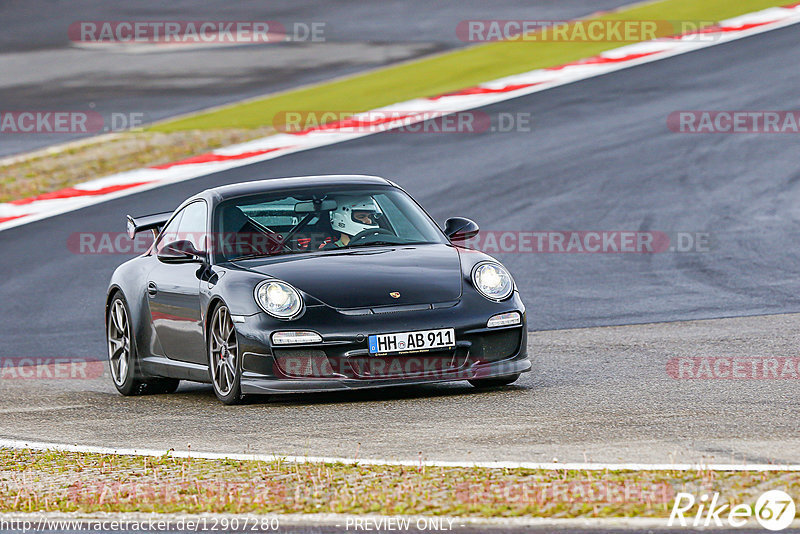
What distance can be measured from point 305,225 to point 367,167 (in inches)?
354

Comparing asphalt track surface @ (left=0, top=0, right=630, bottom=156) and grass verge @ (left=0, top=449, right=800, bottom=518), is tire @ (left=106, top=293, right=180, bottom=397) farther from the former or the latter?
asphalt track surface @ (left=0, top=0, right=630, bottom=156)

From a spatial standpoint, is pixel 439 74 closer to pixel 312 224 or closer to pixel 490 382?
pixel 312 224

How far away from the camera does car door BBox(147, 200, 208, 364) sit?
962cm

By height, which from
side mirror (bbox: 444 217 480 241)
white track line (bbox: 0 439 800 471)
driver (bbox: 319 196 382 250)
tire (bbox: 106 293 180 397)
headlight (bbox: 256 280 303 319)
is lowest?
tire (bbox: 106 293 180 397)

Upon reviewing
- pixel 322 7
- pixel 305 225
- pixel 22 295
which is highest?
pixel 322 7

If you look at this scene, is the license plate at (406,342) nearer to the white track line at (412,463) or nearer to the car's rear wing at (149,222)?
the white track line at (412,463)

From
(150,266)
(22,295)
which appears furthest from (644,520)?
(22,295)

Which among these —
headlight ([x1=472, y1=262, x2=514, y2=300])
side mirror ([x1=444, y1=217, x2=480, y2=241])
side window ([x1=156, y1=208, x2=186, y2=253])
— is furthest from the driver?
side window ([x1=156, y1=208, x2=186, y2=253])

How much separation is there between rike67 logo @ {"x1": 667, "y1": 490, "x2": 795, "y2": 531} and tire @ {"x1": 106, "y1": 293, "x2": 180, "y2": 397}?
232 inches

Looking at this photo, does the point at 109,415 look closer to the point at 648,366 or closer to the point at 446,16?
the point at 648,366

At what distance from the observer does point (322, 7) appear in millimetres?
31969

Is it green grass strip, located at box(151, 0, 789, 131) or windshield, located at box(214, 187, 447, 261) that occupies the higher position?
green grass strip, located at box(151, 0, 789, 131)

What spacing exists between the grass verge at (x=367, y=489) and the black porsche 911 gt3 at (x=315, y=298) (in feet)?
6.51

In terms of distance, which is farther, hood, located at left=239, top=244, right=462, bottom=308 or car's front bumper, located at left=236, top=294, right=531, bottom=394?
hood, located at left=239, top=244, right=462, bottom=308
